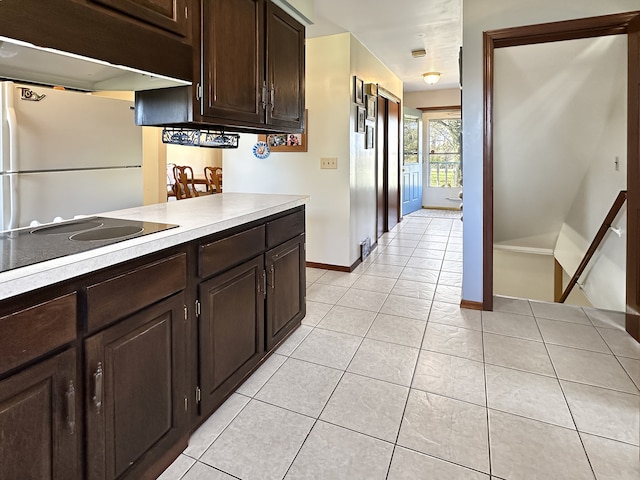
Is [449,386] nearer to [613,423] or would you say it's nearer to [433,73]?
[613,423]

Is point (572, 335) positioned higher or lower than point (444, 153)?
lower

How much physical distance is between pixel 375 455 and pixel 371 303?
176 cm

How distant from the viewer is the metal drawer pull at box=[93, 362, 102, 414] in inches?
45.2

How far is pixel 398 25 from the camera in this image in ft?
12.9

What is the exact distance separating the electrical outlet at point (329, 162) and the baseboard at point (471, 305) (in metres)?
1.90

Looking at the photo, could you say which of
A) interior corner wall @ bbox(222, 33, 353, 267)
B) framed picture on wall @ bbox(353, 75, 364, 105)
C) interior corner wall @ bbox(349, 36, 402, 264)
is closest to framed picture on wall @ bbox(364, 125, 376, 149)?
interior corner wall @ bbox(349, 36, 402, 264)

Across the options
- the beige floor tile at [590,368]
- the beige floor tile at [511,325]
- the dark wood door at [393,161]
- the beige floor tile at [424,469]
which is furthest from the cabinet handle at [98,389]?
the dark wood door at [393,161]

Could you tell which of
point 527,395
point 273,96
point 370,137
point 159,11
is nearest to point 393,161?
point 370,137

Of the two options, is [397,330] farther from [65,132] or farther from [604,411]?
[65,132]

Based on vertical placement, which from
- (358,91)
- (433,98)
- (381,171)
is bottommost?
(381,171)

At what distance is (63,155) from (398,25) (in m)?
3.27

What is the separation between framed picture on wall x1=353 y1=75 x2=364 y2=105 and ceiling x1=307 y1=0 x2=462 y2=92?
1.46 feet

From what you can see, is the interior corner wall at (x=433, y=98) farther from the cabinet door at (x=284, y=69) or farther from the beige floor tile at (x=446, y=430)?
the beige floor tile at (x=446, y=430)

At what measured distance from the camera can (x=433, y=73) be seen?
5.88 meters
